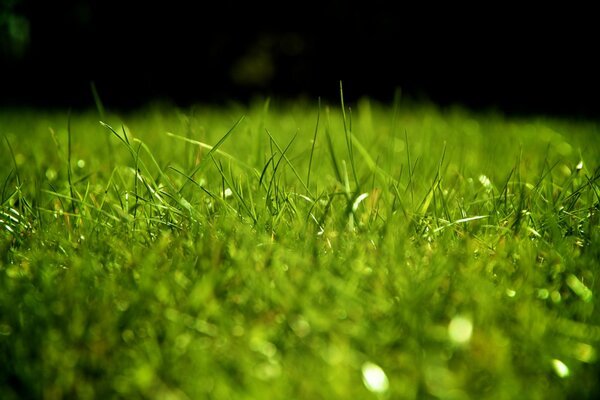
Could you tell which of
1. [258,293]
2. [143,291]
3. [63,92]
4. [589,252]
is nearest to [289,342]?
[258,293]

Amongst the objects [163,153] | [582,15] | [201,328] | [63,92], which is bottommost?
[63,92]

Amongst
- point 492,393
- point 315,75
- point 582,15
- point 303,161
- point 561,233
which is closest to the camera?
point 492,393

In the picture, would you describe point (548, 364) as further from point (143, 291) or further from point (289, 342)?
point (143, 291)

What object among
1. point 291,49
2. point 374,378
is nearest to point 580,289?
point 374,378

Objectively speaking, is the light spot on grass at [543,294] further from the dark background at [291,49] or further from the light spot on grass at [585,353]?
the dark background at [291,49]

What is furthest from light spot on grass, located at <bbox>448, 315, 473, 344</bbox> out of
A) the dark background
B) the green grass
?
the dark background

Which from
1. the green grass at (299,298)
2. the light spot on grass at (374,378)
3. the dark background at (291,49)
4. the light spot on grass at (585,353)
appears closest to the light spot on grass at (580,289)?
the green grass at (299,298)
